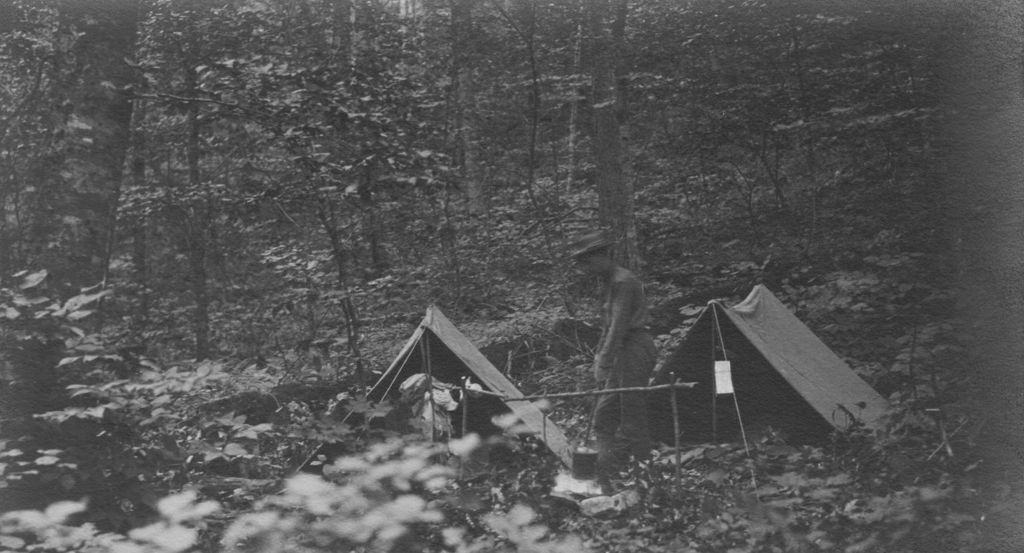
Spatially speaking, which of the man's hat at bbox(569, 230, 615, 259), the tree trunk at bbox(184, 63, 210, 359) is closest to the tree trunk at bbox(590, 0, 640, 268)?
the man's hat at bbox(569, 230, 615, 259)

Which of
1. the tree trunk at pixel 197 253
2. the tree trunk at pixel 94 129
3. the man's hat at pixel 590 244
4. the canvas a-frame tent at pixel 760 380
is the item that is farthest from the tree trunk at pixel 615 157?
the tree trunk at pixel 197 253

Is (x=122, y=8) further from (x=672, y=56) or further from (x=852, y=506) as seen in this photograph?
(x=672, y=56)

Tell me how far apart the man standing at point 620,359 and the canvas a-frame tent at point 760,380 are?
1232 millimetres

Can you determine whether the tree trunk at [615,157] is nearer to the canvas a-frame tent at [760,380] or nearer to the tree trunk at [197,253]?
the canvas a-frame tent at [760,380]

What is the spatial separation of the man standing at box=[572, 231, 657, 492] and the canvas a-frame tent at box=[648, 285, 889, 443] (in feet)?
4.04

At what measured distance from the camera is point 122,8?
17.0ft

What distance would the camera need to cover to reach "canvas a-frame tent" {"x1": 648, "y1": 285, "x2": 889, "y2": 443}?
6.52m

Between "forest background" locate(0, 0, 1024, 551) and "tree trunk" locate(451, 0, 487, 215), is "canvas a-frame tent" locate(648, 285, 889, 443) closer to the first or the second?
"forest background" locate(0, 0, 1024, 551)

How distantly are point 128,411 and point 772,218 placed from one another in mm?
9973

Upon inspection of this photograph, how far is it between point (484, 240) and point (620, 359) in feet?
26.4

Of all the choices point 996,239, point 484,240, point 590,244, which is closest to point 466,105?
point 484,240

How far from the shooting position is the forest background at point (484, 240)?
3.47m

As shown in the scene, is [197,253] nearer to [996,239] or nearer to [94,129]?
[94,129]

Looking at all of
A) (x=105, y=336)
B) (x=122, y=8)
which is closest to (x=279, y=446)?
(x=105, y=336)
